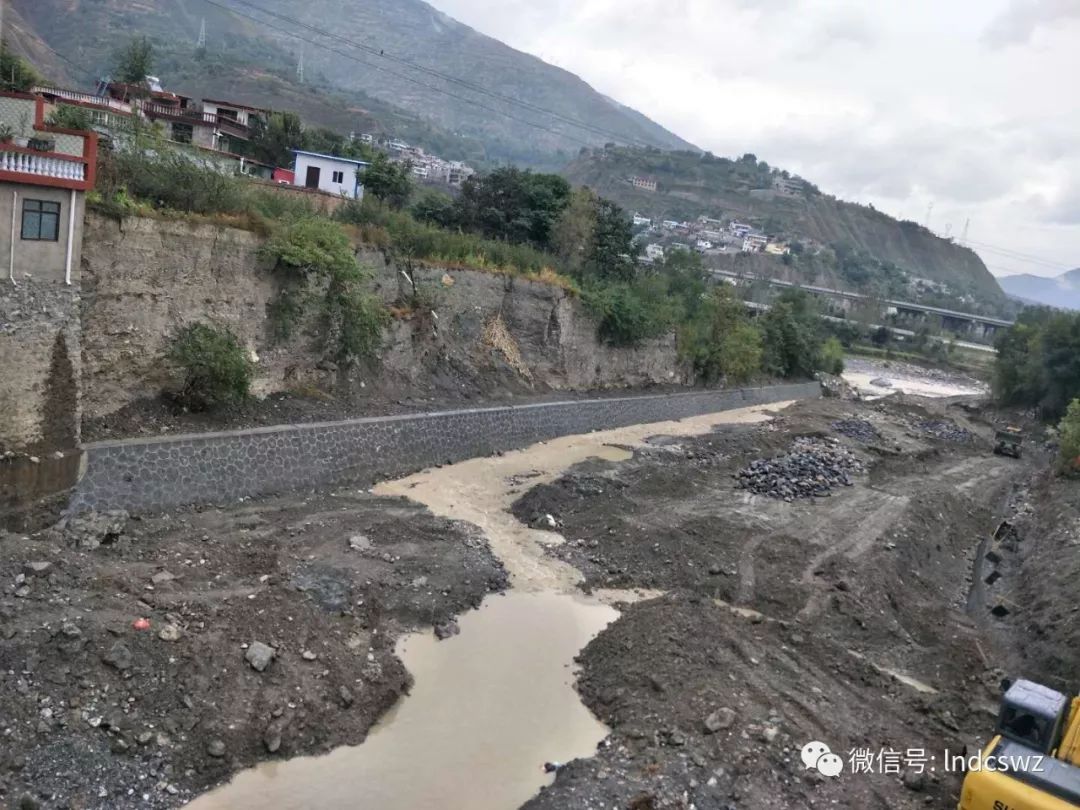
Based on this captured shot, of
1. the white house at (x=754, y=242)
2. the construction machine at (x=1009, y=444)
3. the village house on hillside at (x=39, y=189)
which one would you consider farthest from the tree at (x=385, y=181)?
the white house at (x=754, y=242)

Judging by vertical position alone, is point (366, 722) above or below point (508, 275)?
below

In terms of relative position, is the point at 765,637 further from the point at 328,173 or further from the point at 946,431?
the point at 946,431

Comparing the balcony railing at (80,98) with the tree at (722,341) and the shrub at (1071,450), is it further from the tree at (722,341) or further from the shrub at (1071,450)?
the shrub at (1071,450)

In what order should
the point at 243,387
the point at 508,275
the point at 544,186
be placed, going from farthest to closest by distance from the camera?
the point at 544,186, the point at 508,275, the point at 243,387

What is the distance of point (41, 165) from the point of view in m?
13.1

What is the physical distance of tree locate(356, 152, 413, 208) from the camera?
3519 cm

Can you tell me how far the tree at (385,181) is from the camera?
115 feet

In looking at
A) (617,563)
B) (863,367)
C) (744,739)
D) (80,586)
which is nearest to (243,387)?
(80,586)

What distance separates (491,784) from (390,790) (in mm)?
1227

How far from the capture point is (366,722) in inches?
410

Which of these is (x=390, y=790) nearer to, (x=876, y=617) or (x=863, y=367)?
(x=876, y=617)

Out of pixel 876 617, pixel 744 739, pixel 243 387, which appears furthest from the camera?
pixel 243 387

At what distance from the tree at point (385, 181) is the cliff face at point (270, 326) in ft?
30.2

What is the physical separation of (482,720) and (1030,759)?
21.5 ft
